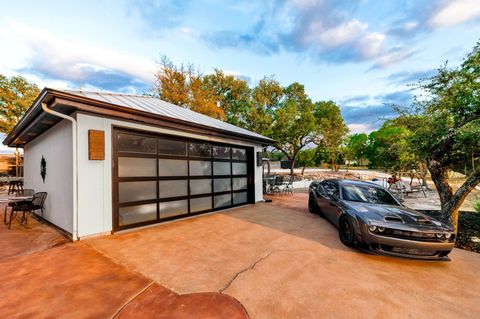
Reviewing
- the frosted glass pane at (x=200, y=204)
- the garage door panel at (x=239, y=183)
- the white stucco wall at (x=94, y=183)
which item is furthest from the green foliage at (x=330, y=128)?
the white stucco wall at (x=94, y=183)

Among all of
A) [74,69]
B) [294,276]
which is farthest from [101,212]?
[74,69]

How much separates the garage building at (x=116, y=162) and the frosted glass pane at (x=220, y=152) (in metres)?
0.05

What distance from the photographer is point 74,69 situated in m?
13.1

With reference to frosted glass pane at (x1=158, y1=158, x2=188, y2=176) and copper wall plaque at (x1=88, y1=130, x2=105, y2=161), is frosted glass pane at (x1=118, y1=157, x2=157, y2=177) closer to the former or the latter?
frosted glass pane at (x1=158, y1=158, x2=188, y2=176)

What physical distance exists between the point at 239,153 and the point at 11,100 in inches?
918

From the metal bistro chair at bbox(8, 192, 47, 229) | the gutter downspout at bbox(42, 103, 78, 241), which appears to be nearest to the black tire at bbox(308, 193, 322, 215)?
the gutter downspout at bbox(42, 103, 78, 241)

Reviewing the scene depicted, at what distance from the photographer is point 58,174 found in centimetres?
495

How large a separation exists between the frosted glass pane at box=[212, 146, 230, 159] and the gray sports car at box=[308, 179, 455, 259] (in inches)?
164

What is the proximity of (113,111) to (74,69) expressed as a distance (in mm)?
12869

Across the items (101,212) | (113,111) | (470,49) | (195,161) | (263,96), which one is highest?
(263,96)

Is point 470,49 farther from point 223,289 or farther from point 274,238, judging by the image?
point 223,289

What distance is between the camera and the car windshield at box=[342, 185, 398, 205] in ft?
15.1

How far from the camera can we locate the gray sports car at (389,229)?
10.7 feet

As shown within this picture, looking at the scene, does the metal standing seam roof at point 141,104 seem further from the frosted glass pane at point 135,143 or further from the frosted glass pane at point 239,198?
the frosted glass pane at point 239,198
